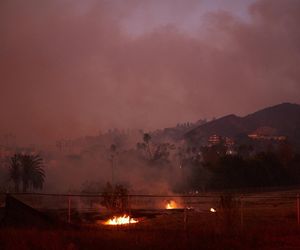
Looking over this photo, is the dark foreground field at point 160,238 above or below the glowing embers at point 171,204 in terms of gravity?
above

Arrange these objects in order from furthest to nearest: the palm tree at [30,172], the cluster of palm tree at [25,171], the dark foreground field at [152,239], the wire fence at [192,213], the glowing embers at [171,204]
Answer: the palm tree at [30,172]
the cluster of palm tree at [25,171]
the glowing embers at [171,204]
the wire fence at [192,213]
the dark foreground field at [152,239]

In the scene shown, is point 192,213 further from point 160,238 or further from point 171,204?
point 160,238

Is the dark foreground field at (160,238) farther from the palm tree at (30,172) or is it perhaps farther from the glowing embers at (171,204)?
the palm tree at (30,172)

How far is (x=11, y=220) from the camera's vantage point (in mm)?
20969

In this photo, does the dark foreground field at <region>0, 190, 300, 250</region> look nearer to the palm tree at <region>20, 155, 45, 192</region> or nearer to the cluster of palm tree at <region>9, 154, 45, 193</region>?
the cluster of palm tree at <region>9, 154, 45, 193</region>

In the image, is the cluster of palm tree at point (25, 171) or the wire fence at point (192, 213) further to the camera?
the cluster of palm tree at point (25, 171)

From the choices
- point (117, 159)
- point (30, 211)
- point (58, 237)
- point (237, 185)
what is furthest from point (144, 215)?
point (117, 159)

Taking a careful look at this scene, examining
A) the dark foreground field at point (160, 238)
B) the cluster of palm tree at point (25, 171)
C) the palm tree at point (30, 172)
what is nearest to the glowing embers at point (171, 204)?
the cluster of palm tree at point (25, 171)

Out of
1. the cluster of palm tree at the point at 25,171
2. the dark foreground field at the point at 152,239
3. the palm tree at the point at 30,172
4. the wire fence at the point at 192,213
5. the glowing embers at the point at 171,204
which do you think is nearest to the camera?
the dark foreground field at the point at 152,239

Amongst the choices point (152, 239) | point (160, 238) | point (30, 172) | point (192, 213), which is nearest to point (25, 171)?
point (30, 172)

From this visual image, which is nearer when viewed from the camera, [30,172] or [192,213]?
[192,213]

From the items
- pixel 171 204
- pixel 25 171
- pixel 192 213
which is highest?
pixel 25 171

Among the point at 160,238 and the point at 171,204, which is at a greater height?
the point at 160,238

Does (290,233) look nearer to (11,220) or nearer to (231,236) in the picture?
(231,236)
